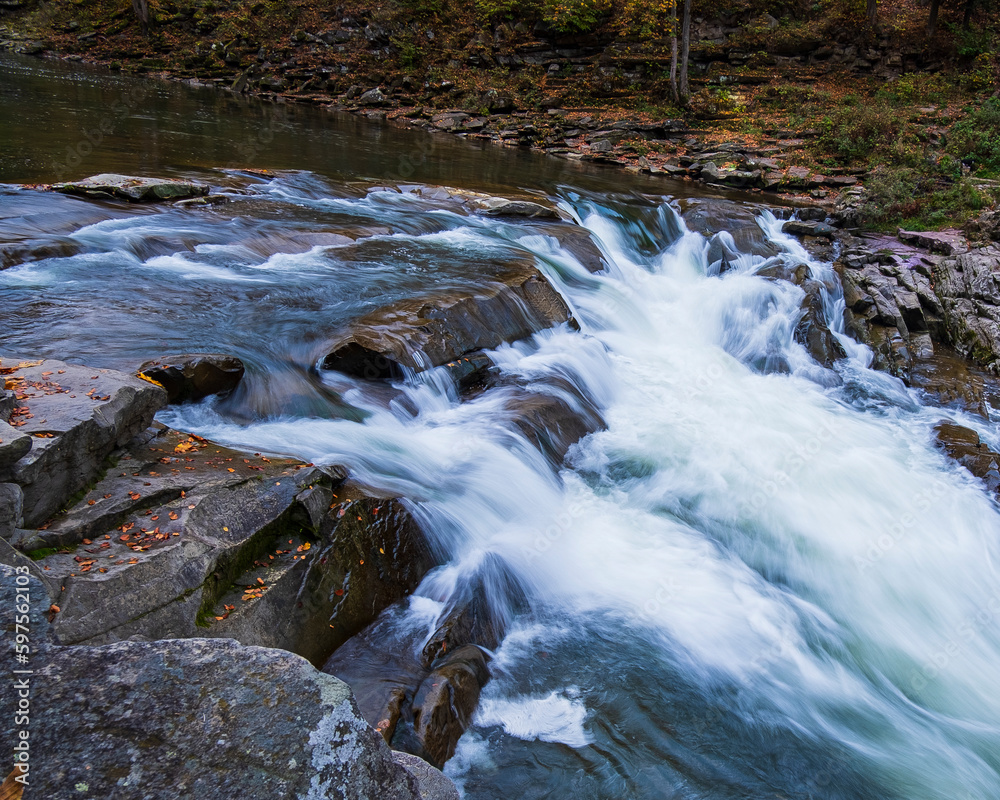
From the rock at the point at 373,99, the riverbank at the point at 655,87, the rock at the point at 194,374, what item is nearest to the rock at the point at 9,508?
the rock at the point at 194,374

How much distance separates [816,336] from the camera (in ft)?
36.1

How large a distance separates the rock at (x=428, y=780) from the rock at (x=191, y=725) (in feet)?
1.70

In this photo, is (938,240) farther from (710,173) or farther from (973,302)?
(710,173)

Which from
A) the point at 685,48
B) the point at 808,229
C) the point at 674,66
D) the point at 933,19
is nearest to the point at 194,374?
the point at 808,229

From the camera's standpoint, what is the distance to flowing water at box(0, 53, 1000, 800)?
468cm

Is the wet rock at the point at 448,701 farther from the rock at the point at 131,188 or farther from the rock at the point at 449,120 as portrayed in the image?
the rock at the point at 449,120

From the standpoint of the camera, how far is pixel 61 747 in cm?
201

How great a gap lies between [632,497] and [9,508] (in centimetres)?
546

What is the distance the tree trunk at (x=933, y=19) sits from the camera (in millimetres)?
25109

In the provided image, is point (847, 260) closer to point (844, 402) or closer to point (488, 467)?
point (844, 402)

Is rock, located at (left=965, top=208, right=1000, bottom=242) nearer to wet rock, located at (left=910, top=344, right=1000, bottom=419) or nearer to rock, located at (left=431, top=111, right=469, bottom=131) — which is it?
wet rock, located at (left=910, top=344, right=1000, bottom=419)

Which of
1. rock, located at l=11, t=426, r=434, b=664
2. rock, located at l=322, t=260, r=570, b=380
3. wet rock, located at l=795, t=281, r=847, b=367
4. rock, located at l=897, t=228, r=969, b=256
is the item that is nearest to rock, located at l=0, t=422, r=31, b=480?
rock, located at l=11, t=426, r=434, b=664

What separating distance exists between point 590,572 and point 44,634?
14.9 feet

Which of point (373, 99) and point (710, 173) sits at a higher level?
point (373, 99)
